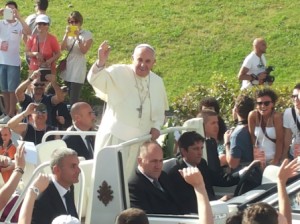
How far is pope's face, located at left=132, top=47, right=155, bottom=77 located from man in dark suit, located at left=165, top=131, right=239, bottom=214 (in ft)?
2.36

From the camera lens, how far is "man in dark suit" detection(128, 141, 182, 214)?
26.6ft

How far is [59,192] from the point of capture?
25.8 ft

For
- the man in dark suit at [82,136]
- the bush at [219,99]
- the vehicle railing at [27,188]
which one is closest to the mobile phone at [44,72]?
the bush at [219,99]

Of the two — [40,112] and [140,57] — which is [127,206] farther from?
[40,112]

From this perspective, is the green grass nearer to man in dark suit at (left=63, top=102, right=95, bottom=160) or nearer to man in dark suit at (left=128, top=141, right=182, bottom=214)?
man in dark suit at (left=63, top=102, right=95, bottom=160)

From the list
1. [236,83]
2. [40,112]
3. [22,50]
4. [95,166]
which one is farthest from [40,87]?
[22,50]

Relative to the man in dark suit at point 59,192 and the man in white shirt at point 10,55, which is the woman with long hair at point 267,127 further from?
the man in white shirt at point 10,55

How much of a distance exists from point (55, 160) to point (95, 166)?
32 centimetres

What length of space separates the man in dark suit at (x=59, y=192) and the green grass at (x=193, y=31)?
1042 cm

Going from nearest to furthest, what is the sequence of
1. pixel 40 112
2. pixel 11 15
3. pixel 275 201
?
1. pixel 275 201
2. pixel 40 112
3. pixel 11 15

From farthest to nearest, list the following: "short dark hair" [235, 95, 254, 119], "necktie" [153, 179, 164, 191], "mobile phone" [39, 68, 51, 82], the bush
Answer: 1. "mobile phone" [39, 68, 51, 82]
2. the bush
3. "short dark hair" [235, 95, 254, 119]
4. "necktie" [153, 179, 164, 191]

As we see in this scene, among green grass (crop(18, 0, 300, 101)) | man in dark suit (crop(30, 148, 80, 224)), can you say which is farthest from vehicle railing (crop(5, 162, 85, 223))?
green grass (crop(18, 0, 300, 101))

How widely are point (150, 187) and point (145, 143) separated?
399 mm

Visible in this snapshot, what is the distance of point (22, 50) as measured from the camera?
2039cm
